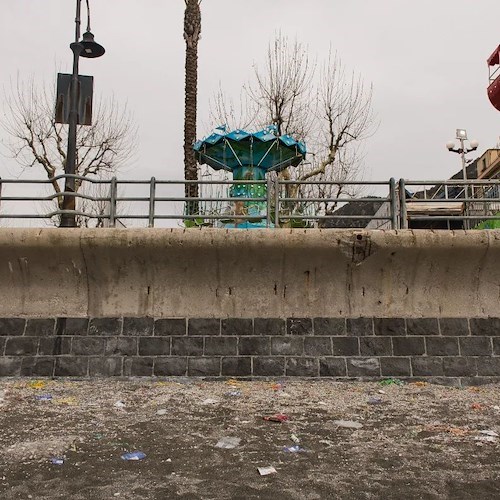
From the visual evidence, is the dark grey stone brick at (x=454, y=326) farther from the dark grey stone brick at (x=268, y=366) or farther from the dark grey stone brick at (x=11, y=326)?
the dark grey stone brick at (x=11, y=326)

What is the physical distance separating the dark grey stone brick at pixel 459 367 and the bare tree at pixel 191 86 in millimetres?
7723

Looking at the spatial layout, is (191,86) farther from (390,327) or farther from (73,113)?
(390,327)

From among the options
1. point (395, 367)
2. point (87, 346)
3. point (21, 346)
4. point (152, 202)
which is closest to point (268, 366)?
point (395, 367)

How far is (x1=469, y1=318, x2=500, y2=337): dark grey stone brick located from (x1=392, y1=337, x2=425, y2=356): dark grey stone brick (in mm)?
655

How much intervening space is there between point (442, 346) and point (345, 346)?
1.18 metres

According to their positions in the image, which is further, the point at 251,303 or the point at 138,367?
the point at 251,303

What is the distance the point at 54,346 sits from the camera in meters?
6.00

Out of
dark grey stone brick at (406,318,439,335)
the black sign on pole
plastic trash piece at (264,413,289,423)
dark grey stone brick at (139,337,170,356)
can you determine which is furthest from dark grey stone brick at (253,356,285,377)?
the black sign on pole

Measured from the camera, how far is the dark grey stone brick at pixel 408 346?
5922mm

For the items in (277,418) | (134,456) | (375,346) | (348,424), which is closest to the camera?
(134,456)

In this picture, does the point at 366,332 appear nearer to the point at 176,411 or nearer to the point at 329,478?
the point at 176,411

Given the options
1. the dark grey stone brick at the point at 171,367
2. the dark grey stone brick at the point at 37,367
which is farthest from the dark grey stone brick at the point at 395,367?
the dark grey stone brick at the point at 37,367

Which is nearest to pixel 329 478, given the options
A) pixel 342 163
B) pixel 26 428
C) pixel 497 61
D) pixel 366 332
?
pixel 26 428

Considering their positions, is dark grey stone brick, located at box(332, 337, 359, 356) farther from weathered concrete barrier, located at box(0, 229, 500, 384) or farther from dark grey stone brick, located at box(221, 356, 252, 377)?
dark grey stone brick, located at box(221, 356, 252, 377)
